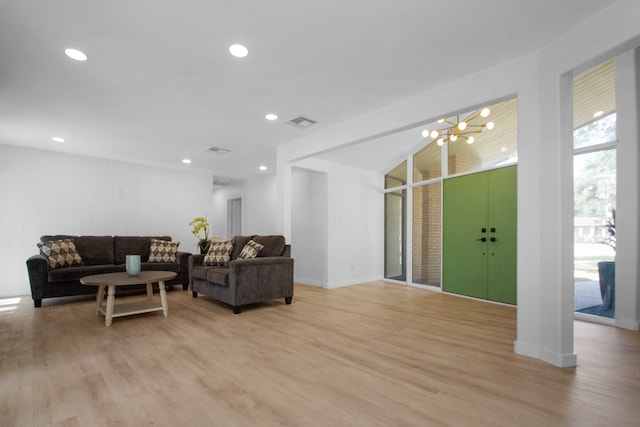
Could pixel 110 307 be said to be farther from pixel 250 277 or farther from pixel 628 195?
pixel 628 195

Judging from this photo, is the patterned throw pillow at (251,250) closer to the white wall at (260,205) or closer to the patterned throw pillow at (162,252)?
the patterned throw pillow at (162,252)

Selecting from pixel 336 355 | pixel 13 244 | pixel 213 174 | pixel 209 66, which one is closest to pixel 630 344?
pixel 336 355

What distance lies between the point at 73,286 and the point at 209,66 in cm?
372

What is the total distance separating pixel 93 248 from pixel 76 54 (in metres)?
3.55

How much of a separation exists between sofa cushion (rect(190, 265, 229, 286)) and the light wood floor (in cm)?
49

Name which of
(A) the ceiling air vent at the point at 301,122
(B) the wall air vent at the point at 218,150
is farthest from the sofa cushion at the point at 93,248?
(A) the ceiling air vent at the point at 301,122

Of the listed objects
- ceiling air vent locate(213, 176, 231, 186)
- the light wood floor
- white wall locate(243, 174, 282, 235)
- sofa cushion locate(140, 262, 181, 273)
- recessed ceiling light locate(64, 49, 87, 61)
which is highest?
recessed ceiling light locate(64, 49, 87, 61)

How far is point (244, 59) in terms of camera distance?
2658mm

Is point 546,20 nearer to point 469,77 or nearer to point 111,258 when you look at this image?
point 469,77

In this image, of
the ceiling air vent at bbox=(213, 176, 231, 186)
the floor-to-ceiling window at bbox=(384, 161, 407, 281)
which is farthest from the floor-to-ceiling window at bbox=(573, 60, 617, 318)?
the ceiling air vent at bbox=(213, 176, 231, 186)

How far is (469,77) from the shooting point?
2914mm

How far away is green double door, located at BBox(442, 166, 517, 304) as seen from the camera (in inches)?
175

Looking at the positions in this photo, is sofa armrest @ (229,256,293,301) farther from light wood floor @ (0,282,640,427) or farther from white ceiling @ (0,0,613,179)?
white ceiling @ (0,0,613,179)

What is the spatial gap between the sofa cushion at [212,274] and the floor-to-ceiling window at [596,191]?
438cm
